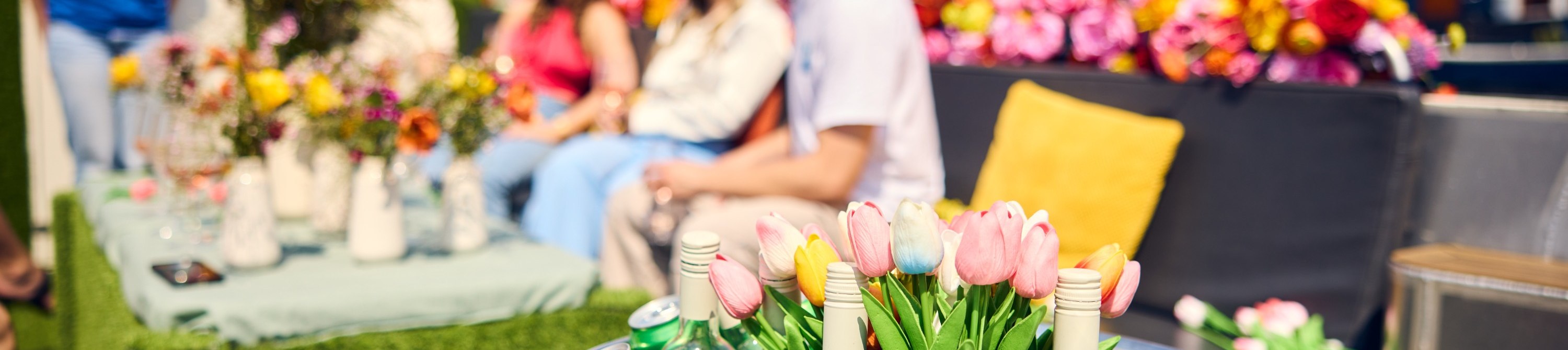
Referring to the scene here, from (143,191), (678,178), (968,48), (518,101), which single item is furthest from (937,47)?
(143,191)

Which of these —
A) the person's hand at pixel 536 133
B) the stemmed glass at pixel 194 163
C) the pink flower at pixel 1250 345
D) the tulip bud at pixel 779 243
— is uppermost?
the tulip bud at pixel 779 243

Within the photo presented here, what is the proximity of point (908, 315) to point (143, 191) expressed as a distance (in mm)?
2117

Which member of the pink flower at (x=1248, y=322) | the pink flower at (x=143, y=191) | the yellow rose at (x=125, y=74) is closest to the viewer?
the pink flower at (x=1248, y=322)

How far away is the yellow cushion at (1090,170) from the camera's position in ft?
6.41

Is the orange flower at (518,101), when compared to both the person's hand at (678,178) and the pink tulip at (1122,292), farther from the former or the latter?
the pink tulip at (1122,292)

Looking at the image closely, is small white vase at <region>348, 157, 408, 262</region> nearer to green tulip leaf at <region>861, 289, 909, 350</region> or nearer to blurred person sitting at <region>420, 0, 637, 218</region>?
blurred person sitting at <region>420, 0, 637, 218</region>

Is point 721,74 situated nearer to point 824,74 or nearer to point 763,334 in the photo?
point 824,74

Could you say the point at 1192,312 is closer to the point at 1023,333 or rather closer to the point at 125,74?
the point at 1023,333

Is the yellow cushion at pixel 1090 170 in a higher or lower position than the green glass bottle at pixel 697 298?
lower

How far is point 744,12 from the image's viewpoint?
220 cm

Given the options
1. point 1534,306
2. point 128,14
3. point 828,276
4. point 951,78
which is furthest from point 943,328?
point 128,14

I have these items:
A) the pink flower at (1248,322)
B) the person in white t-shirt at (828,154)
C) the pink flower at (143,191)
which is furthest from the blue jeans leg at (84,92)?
the pink flower at (1248,322)

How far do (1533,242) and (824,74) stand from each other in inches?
52.3

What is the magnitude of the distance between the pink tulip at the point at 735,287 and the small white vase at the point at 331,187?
1.29m
